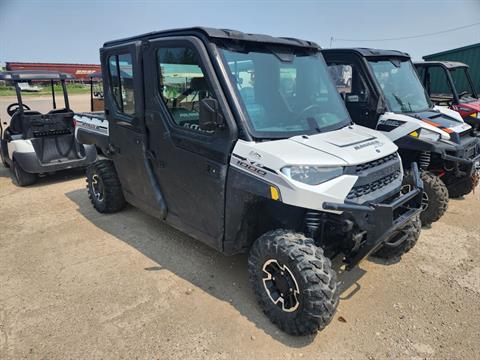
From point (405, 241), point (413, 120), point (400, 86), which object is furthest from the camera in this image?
point (400, 86)

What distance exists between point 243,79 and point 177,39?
29.6 inches

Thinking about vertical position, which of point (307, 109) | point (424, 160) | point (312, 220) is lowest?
point (424, 160)

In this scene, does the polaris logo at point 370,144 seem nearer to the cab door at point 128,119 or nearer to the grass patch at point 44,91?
the cab door at point 128,119

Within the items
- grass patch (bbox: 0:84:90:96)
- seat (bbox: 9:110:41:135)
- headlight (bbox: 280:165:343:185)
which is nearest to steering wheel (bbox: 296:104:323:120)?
headlight (bbox: 280:165:343:185)

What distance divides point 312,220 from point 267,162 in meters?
0.60

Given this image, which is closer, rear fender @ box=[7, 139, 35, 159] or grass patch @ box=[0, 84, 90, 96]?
rear fender @ box=[7, 139, 35, 159]

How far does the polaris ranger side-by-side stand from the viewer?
107 inches

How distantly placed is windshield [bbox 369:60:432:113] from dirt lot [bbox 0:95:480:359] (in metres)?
1.97

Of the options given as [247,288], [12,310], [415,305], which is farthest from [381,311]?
[12,310]

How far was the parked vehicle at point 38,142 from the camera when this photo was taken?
21.0 feet

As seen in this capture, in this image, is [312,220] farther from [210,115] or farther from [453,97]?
[453,97]

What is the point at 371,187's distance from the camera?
2996 millimetres

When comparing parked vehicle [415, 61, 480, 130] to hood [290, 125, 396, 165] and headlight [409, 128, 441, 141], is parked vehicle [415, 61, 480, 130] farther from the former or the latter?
hood [290, 125, 396, 165]

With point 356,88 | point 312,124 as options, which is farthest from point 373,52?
point 312,124
